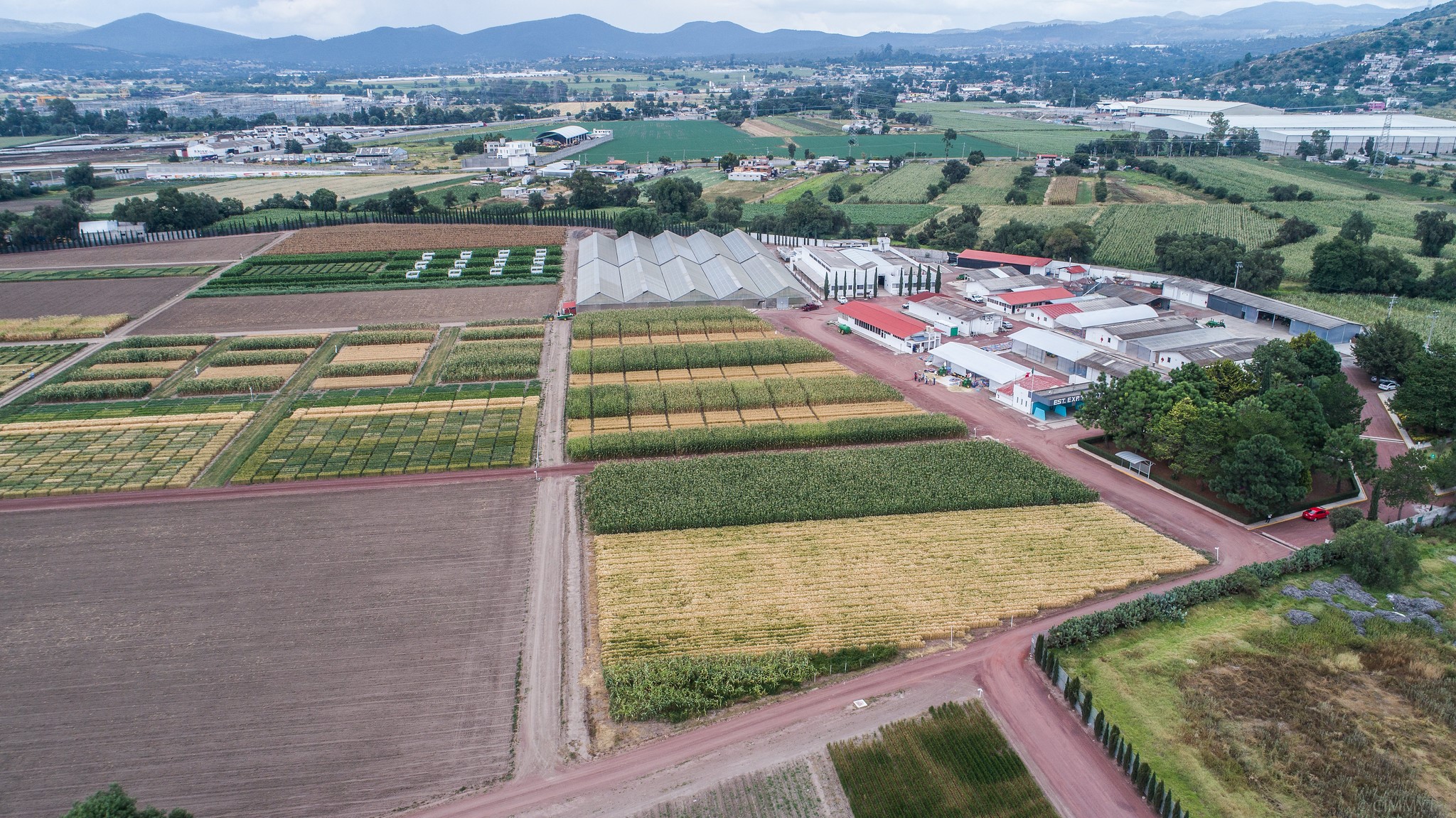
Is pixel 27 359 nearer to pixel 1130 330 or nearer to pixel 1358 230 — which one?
pixel 1130 330

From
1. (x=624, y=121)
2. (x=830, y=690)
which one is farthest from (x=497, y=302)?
(x=624, y=121)

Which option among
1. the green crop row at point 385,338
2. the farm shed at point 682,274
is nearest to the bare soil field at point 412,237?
the farm shed at point 682,274

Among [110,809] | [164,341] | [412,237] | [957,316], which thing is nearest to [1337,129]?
[957,316]

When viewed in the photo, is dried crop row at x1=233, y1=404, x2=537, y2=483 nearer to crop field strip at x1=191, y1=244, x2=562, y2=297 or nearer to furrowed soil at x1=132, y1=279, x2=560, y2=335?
furrowed soil at x1=132, y1=279, x2=560, y2=335

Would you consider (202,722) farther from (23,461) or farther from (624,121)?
(624,121)

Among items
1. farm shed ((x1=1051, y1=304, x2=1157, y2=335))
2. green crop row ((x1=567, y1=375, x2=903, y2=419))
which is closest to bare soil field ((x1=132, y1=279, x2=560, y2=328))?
green crop row ((x1=567, y1=375, x2=903, y2=419))

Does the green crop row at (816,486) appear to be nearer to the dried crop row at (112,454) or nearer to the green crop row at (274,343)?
the dried crop row at (112,454)
